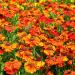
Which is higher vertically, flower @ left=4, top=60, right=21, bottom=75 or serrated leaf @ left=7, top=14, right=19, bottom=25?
serrated leaf @ left=7, top=14, right=19, bottom=25

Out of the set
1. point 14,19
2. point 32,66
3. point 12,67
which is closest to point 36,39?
point 32,66

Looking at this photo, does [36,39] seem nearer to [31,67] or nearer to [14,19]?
[31,67]

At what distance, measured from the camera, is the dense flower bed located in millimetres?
3830

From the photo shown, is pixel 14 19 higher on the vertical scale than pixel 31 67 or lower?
higher

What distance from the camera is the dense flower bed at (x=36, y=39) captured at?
12.6 ft

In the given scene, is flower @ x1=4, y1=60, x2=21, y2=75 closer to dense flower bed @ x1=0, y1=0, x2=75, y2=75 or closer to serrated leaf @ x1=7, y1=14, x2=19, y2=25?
dense flower bed @ x1=0, y1=0, x2=75, y2=75

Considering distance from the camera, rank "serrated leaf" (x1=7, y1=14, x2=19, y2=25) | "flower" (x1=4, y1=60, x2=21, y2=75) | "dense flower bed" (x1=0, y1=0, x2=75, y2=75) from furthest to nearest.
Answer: "serrated leaf" (x1=7, y1=14, x2=19, y2=25) < "dense flower bed" (x1=0, y1=0, x2=75, y2=75) < "flower" (x1=4, y1=60, x2=21, y2=75)

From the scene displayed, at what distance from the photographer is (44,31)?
16.3 ft

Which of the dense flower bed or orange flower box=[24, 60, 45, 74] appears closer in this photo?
orange flower box=[24, 60, 45, 74]

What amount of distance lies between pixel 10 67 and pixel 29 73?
0.37 meters

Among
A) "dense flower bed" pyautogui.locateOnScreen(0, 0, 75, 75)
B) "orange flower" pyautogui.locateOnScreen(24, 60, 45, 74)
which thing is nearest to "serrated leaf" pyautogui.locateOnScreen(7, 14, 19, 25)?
"dense flower bed" pyautogui.locateOnScreen(0, 0, 75, 75)

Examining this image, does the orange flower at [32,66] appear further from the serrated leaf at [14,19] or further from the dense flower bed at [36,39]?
the serrated leaf at [14,19]

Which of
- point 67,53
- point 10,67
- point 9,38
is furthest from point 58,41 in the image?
point 10,67

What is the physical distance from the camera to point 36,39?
14.0 ft
